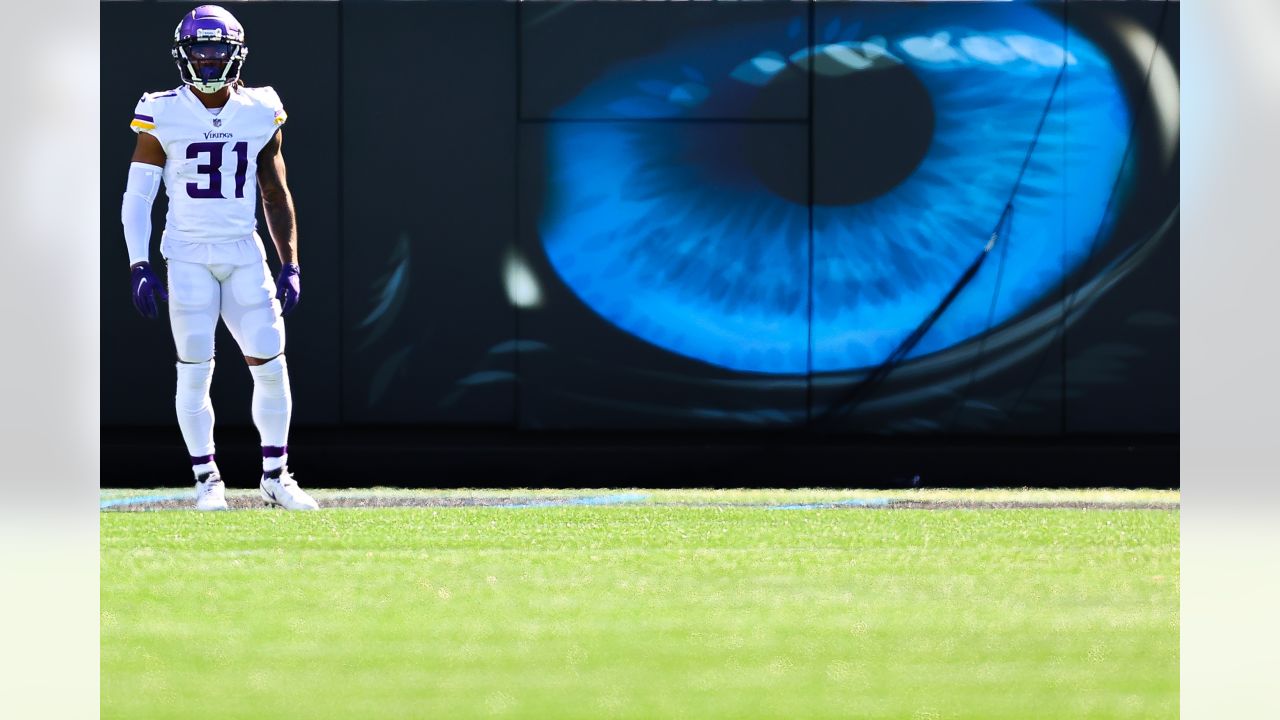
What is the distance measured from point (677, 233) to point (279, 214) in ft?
9.90

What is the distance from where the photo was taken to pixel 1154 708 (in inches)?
175

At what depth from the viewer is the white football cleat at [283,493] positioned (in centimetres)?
958

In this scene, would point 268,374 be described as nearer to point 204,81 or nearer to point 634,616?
point 204,81

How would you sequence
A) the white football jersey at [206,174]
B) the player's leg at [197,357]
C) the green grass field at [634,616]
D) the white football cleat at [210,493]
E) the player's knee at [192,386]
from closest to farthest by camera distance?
the green grass field at [634,616]
the white football jersey at [206,174]
the player's leg at [197,357]
the white football cleat at [210,493]
the player's knee at [192,386]

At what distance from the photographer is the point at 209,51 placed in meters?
9.07

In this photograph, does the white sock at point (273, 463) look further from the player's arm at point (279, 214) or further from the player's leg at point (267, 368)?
the player's arm at point (279, 214)

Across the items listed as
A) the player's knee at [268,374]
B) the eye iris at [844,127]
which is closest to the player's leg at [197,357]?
the player's knee at [268,374]

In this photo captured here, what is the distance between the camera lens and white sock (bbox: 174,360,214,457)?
9648 millimetres

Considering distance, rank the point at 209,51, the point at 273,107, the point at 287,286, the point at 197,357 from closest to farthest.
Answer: the point at 209,51 → the point at 287,286 → the point at 273,107 → the point at 197,357

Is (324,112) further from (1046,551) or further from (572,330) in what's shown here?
(1046,551)

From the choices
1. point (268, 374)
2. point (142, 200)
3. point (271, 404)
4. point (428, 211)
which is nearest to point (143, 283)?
point (142, 200)

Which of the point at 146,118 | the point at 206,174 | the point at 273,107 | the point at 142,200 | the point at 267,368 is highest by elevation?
the point at 273,107

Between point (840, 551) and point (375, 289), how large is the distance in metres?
4.90

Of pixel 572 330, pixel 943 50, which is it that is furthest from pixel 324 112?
pixel 943 50
